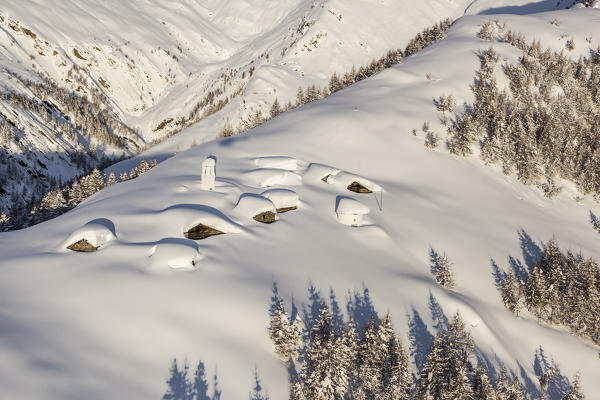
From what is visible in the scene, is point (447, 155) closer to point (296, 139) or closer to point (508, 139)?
point (508, 139)

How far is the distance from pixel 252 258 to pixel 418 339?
15155 millimetres

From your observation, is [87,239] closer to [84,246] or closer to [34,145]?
[84,246]

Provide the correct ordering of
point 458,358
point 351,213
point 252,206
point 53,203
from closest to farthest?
point 458,358
point 252,206
point 351,213
point 53,203

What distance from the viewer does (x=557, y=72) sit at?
296 ft

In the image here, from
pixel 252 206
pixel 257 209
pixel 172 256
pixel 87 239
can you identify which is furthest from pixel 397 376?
pixel 87 239

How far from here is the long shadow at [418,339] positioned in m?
27.6

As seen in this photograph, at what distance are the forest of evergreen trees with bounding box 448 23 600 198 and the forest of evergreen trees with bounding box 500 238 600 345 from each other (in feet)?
93.8

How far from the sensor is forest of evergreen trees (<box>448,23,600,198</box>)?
67.3 meters

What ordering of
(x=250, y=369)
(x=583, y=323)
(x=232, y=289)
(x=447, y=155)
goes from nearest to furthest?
(x=250, y=369), (x=232, y=289), (x=583, y=323), (x=447, y=155)

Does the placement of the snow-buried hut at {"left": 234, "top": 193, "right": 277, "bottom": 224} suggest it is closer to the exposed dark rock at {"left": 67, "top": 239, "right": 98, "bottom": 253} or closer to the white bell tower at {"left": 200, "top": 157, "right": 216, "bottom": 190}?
the white bell tower at {"left": 200, "top": 157, "right": 216, "bottom": 190}

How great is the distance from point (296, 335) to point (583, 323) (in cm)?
3404

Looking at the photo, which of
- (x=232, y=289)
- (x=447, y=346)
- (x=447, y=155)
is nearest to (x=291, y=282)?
(x=232, y=289)

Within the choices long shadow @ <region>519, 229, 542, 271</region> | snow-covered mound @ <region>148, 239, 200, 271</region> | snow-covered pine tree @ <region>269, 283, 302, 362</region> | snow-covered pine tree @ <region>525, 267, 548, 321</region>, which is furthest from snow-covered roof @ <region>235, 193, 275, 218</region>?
long shadow @ <region>519, 229, 542, 271</region>

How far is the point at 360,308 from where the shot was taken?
29297mm
